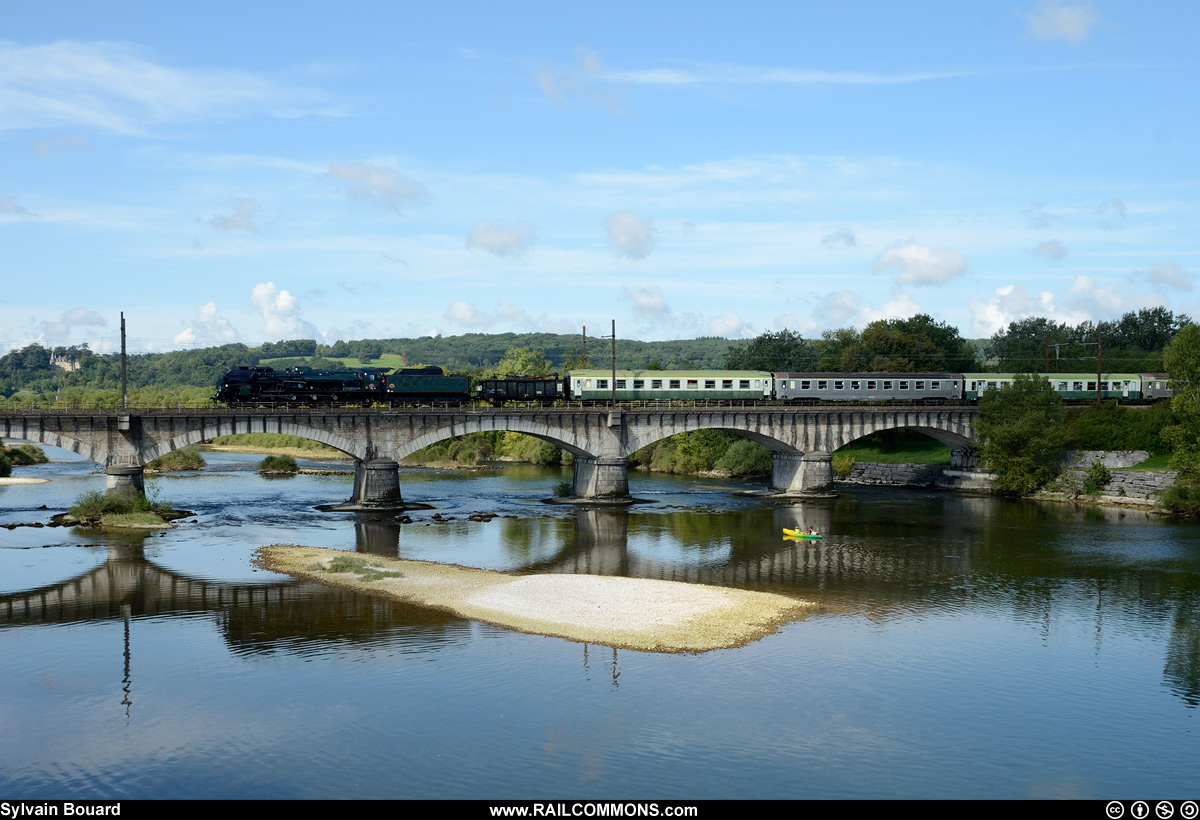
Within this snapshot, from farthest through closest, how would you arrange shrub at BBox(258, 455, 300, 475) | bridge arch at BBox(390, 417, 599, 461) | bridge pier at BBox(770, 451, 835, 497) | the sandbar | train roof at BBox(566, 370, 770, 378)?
shrub at BBox(258, 455, 300, 475) → train roof at BBox(566, 370, 770, 378) → bridge pier at BBox(770, 451, 835, 497) → bridge arch at BBox(390, 417, 599, 461) → the sandbar

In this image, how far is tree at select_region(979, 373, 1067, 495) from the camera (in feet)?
286

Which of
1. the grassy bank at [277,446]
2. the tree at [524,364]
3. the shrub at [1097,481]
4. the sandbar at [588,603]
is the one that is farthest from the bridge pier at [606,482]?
the tree at [524,364]

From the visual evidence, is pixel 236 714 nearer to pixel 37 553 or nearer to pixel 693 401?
pixel 37 553

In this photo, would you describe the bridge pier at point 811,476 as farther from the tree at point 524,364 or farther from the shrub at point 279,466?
the tree at point 524,364

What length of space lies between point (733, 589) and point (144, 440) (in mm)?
44698

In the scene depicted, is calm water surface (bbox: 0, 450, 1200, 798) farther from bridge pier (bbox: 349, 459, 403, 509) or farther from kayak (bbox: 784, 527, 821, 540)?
bridge pier (bbox: 349, 459, 403, 509)

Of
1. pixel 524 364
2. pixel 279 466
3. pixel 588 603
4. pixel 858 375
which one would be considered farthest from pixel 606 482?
pixel 524 364

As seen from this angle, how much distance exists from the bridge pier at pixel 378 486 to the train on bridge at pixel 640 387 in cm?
811

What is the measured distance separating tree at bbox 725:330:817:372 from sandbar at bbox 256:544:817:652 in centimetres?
9904

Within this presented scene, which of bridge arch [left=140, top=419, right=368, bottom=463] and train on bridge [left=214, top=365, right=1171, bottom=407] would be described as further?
train on bridge [left=214, top=365, right=1171, bottom=407]

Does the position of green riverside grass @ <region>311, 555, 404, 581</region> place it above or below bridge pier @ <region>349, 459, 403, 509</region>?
below

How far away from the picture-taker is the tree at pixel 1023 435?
87.3 m

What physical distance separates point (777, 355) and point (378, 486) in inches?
3433

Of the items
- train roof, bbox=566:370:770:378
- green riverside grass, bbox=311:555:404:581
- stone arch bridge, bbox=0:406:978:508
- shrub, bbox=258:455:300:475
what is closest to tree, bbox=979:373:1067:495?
stone arch bridge, bbox=0:406:978:508
